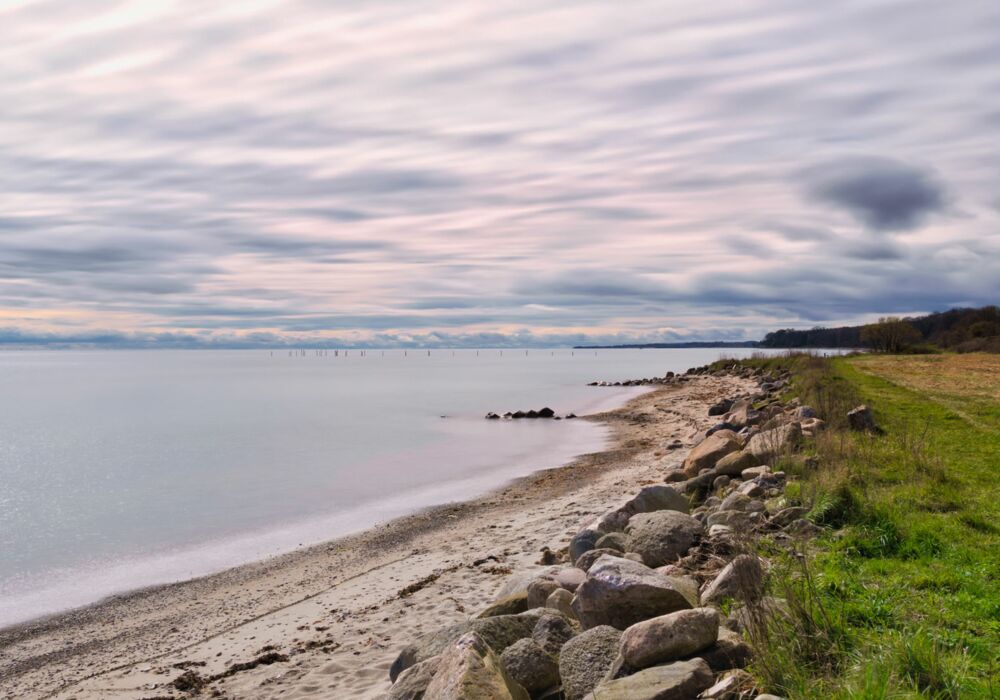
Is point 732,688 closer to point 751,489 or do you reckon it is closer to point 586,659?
point 586,659

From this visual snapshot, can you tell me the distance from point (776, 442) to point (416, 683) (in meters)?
10.9

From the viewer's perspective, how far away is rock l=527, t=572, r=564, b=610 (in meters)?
7.92

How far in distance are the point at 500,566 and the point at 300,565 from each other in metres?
4.70

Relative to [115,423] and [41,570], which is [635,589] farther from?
[115,423]

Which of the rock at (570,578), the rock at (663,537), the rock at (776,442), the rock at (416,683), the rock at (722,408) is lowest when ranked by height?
the rock at (722,408)

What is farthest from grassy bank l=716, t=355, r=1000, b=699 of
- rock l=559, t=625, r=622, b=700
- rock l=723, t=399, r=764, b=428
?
rock l=723, t=399, r=764, b=428

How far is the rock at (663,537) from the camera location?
9.10 m

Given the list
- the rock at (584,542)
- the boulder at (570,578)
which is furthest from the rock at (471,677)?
the rock at (584,542)

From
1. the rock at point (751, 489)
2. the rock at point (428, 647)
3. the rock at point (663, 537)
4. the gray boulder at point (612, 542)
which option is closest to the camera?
the rock at point (428, 647)

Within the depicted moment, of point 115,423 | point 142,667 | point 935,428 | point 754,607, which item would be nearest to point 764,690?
point 754,607

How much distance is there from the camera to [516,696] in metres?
5.63

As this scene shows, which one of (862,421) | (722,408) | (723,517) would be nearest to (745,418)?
(862,421)

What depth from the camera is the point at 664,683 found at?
5.11 metres

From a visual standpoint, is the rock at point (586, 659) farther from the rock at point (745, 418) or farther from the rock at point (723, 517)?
the rock at point (745, 418)
